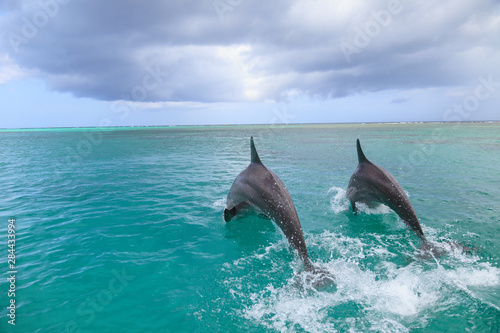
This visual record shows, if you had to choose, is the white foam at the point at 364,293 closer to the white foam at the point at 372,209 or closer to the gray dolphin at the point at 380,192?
the gray dolphin at the point at 380,192

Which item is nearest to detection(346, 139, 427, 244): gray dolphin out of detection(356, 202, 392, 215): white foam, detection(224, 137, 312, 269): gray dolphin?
detection(356, 202, 392, 215): white foam

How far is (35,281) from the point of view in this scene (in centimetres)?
→ 635

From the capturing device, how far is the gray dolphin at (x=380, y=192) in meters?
7.97

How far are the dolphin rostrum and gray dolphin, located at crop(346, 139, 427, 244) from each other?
315 cm

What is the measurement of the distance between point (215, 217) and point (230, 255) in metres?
3.09

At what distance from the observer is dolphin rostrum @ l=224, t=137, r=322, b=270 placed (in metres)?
6.81

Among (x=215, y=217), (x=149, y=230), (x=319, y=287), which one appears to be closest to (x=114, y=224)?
(x=149, y=230)

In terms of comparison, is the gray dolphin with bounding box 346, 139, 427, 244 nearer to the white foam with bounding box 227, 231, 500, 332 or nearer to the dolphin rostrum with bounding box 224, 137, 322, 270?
the white foam with bounding box 227, 231, 500, 332

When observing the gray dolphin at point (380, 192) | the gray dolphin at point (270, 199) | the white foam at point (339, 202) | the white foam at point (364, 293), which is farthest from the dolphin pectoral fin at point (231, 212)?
the gray dolphin at point (380, 192)

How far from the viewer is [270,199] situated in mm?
7398

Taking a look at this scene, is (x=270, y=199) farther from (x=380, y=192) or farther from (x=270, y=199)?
(x=380, y=192)

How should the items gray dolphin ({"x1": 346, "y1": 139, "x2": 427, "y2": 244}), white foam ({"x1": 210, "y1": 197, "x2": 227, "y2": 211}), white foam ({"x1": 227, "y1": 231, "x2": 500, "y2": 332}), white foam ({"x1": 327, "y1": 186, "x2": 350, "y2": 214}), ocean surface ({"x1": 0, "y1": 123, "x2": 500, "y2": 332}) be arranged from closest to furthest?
white foam ({"x1": 227, "y1": 231, "x2": 500, "y2": 332})
ocean surface ({"x1": 0, "y1": 123, "x2": 500, "y2": 332})
gray dolphin ({"x1": 346, "y1": 139, "x2": 427, "y2": 244})
white foam ({"x1": 327, "y1": 186, "x2": 350, "y2": 214})
white foam ({"x1": 210, "y1": 197, "x2": 227, "y2": 211})

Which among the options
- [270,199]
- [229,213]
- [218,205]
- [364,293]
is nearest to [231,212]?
[229,213]

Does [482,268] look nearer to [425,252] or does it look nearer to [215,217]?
[425,252]
